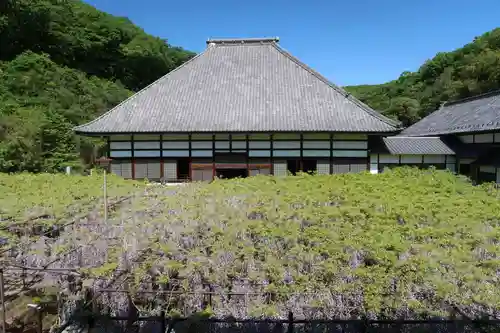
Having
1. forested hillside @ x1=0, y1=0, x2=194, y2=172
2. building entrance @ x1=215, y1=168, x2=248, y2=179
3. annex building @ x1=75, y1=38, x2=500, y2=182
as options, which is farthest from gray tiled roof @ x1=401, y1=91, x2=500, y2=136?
forested hillside @ x1=0, y1=0, x2=194, y2=172

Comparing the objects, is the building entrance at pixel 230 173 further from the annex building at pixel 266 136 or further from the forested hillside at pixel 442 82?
the forested hillside at pixel 442 82

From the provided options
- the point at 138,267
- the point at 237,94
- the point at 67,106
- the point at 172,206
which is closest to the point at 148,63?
the point at 67,106

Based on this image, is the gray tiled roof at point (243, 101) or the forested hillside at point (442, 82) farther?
the forested hillside at point (442, 82)

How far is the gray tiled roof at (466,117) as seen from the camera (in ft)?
47.9

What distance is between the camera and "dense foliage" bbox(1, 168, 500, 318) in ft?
12.2

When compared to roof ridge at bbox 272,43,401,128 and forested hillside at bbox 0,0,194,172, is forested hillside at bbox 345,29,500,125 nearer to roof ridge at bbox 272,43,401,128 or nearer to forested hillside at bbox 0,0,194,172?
roof ridge at bbox 272,43,401,128

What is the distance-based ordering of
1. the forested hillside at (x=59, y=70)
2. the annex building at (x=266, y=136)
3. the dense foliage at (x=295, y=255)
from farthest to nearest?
the forested hillside at (x=59, y=70)
the annex building at (x=266, y=136)
the dense foliage at (x=295, y=255)

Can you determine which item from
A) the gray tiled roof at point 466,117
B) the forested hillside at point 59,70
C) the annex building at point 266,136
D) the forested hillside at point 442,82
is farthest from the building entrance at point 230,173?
the forested hillside at point 442,82

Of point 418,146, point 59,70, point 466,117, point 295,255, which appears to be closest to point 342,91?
point 418,146

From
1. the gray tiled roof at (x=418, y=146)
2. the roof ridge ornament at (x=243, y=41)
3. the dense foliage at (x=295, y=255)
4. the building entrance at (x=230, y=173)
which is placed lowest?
the dense foliage at (x=295, y=255)

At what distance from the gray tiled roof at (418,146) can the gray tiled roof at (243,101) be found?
80.0 inches

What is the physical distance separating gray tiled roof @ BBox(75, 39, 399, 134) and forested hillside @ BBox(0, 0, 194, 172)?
15.5 ft

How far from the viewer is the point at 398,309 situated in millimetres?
3514

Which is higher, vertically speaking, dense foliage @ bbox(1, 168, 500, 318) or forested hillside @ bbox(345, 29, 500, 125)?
forested hillside @ bbox(345, 29, 500, 125)
